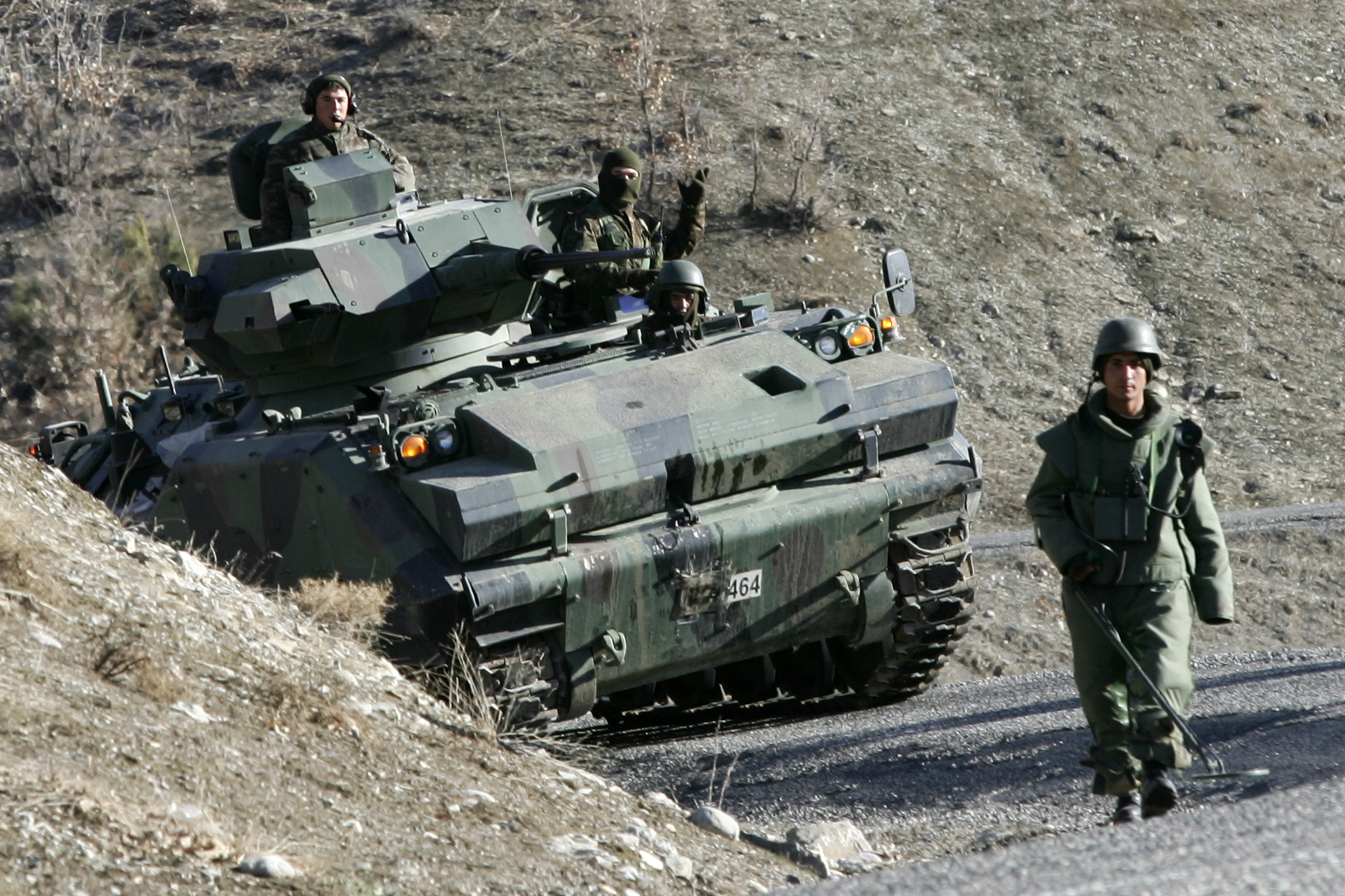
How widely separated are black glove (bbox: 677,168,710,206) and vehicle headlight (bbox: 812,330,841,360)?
55.1 inches

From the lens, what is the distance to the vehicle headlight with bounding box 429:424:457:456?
27.0 ft

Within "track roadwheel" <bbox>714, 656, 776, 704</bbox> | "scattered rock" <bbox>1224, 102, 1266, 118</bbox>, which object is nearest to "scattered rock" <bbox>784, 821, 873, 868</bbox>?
"track roadwheel" <bbox>714, 656, 776, 704</bbox>

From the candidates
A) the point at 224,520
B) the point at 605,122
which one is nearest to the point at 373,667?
the point at 224,520

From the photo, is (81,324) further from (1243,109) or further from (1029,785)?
(1243,109)

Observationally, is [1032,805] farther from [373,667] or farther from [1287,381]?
[1287,381]

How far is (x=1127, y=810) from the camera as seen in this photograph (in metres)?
5.91

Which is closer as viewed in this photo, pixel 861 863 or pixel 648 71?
pixel 861 863

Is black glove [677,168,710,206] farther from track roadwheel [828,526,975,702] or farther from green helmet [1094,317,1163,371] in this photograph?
green helmet [1094,317,1163,371]

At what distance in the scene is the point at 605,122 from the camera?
21984 millimetres

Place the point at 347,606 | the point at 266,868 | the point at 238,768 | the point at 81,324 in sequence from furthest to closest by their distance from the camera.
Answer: the point at 81,324, the point at 347,606, the point at 238,768, the point at 266,868

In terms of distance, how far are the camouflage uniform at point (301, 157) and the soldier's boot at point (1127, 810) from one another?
5.82 meters

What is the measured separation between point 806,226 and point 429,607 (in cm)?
1334

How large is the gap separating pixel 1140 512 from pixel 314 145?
5903 mm

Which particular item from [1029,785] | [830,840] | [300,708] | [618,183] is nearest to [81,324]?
[618,183]
